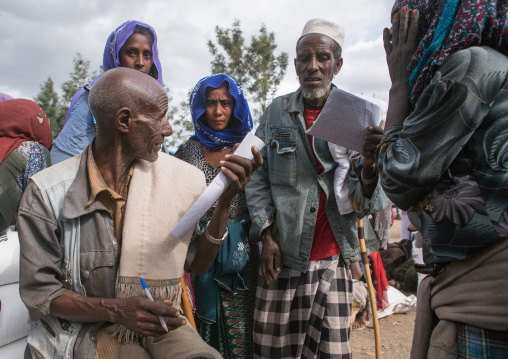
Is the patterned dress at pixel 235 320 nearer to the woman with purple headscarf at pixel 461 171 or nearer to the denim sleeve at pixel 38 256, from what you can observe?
the denim sleeve at pixel 38 256

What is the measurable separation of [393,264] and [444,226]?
5.94 meters

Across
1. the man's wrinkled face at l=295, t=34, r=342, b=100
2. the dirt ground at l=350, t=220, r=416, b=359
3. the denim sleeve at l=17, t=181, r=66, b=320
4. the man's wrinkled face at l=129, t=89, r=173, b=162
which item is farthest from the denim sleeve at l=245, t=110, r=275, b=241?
the dirt ground at l=350, t=220, r=416, b=359

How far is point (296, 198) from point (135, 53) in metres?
1.63

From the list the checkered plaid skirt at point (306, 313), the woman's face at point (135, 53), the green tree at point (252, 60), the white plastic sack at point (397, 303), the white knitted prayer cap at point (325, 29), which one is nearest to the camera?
the checkered plaid skirt at point (306, 313)

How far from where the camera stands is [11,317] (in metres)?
2.25

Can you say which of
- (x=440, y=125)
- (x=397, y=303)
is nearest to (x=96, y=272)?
(x=440, y=125)

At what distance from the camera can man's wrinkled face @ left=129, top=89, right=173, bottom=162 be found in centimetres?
187

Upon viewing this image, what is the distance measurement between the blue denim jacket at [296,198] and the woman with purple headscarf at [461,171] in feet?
3.62

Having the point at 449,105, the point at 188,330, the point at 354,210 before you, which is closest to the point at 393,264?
the point at 354,210

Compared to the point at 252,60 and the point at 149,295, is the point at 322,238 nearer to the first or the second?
the point at 149,295

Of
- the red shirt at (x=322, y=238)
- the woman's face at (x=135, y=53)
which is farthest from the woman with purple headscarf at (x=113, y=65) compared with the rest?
the red shirt at (x=322, y=238)

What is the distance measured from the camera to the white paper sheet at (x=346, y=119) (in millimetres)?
2096

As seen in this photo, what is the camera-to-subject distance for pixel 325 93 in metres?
2.86

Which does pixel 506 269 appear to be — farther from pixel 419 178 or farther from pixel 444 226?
pixel 419 178
